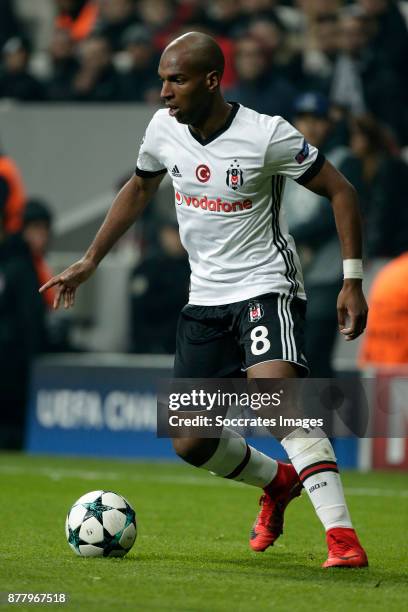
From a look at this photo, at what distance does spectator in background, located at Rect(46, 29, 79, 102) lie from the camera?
16516 millimetres

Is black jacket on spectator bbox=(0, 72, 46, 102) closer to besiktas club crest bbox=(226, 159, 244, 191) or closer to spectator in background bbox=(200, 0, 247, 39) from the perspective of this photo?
spectator in background bbox=(200, 0, 247, 39)

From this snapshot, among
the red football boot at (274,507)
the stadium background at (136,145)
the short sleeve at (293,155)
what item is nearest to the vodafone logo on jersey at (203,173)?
the short sleeve at (293,155)

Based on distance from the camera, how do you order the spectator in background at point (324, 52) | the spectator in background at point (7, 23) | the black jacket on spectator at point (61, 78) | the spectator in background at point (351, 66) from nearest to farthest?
the spectator in background at point (351, 66), the spectator in background at point (324, 52), the black jacket on spectator at point (61, 78), the spectator in background at point (7, 23)

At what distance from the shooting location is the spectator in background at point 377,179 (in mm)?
11828

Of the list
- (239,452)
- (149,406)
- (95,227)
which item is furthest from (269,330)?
(95,227)

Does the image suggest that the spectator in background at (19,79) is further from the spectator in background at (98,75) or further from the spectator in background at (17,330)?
the spectator in background at (17,330)

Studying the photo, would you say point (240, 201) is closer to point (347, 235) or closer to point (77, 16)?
point (347, 235)

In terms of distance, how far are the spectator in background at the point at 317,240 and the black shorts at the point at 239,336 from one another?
4622mm

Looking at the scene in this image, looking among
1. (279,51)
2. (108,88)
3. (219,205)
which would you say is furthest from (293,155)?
(108,88)

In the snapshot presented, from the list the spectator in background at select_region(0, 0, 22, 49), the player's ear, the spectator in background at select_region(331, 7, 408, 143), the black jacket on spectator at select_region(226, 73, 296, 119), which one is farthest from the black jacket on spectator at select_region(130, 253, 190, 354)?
the player's ear

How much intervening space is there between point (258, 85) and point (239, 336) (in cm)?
777

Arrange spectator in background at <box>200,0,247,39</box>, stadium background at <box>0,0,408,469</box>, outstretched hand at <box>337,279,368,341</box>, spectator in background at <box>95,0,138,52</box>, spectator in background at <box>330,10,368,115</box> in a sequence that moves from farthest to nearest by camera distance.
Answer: spectator in background at <box>95,0,138,52</box>, spectator in background at <box>200,0,247,39</box>, spectator in background at <box>330,10,368,115</box>, stadium background at <box>0,0,408,469</box>, outstretched hand at <box>337,279,368,341</box>

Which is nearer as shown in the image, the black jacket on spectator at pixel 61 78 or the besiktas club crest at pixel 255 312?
the besiktas club crest at pixel 255 312

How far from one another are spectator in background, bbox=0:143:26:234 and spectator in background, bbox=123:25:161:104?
6.56ft
